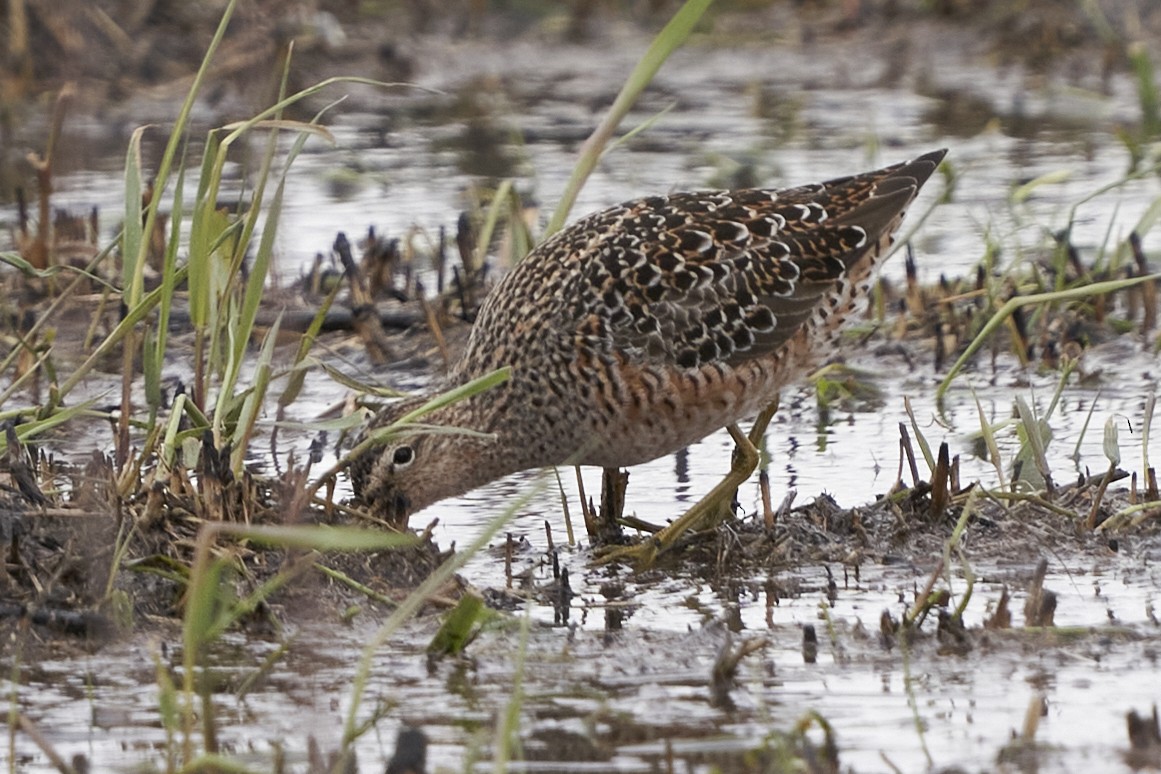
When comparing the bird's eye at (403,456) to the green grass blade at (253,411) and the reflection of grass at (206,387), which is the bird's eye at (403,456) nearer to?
the reflection of grass at (206,387)

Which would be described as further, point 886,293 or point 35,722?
point 886,293

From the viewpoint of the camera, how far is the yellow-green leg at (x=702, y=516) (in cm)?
567

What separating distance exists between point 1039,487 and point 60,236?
4.65m

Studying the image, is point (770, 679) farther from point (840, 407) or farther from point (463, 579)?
point (840, 407)

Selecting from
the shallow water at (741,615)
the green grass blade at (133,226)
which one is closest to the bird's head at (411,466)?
the shallow water at (741,615)

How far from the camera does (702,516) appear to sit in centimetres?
580

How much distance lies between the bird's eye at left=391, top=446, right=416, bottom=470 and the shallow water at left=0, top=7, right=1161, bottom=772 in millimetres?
344

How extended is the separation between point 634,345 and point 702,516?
54 centimetres

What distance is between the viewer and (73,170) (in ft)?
36.8

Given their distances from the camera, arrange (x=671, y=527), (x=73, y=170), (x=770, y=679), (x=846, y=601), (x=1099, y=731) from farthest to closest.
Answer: (x=73, y=170) < (x=671, y=527) < (x=846, y=601) < (x=770, y=679) < (x=1099, y=731)

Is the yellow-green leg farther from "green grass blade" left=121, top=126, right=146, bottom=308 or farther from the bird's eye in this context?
"green grass blade" left=121, top=126, right=146, bottom=308

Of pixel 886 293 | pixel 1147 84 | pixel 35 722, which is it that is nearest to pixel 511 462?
pixel 35 722

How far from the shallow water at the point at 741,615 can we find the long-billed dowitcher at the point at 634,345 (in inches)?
13.0

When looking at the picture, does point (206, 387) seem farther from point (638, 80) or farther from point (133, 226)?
point (638, 80)
